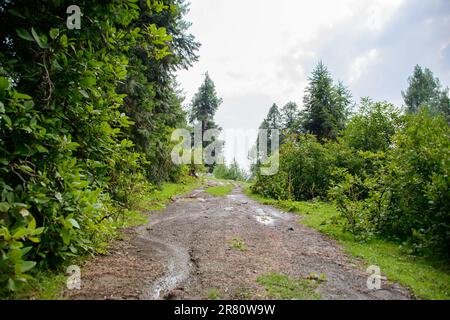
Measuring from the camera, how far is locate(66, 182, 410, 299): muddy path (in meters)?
3.80

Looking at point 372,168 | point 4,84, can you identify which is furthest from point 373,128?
point 4,84

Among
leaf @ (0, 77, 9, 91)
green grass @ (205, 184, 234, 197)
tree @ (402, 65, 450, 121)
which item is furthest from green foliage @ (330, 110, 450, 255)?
tree @ (402, 65, 450, 121)

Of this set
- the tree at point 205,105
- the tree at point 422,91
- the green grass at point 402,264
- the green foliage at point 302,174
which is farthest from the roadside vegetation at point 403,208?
the tree at point 422,91

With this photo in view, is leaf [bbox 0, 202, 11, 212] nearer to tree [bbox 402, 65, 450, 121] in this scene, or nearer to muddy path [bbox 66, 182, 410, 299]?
muddy path [bbox 66, 182, 410, 299]

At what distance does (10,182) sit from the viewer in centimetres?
348

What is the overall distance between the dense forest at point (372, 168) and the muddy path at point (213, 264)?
1.80 metres

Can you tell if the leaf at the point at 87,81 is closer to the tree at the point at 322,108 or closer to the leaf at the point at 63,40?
the leaf at the point at 63,40

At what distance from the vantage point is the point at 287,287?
13.0 feet

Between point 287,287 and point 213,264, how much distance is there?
1477mm

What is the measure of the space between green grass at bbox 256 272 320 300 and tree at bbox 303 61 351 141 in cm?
2611

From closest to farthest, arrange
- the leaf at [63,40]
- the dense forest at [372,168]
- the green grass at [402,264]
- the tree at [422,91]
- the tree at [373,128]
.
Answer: the leaf at [63,40]
the green grass at [402,264]
the dense forest at [372,168]
the tree at [373,128]
the tree at [422,91]

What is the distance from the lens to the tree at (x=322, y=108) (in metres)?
28.4

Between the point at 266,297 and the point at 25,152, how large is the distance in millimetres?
3720
